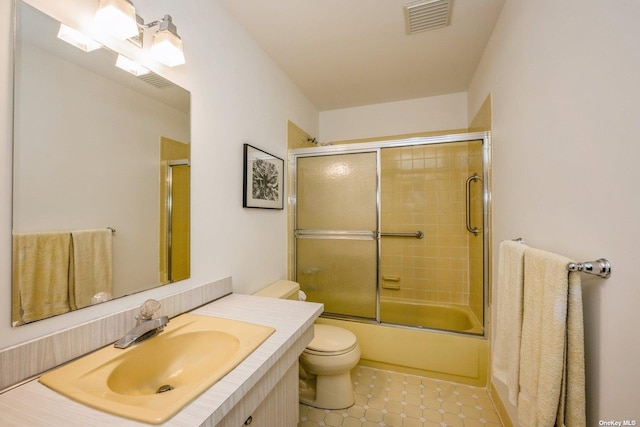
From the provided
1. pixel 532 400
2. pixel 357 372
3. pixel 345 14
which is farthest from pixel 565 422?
pixel 345 14

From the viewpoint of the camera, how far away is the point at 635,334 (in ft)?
2.22

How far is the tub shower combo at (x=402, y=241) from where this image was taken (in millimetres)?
2086

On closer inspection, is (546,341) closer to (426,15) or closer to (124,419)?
(124,419)

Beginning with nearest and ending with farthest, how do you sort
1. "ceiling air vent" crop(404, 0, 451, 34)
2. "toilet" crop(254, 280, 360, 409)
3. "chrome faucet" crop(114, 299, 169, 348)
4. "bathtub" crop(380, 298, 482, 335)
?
1. "chrome faucet" crop(114, 299, 169, 348)
2. "ceiling air vent" crop(404, 0, 451, 34)
3. "toilet" crop(254, 280, 360, 409)
4. "bathtub" crop(380, 298, 482, 335)

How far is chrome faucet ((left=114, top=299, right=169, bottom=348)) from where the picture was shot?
92 cm

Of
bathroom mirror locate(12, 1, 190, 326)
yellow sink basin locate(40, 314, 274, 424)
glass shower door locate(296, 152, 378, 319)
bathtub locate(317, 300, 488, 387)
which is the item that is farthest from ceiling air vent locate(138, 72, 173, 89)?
bathtub locate(317, 300, 488, 387)

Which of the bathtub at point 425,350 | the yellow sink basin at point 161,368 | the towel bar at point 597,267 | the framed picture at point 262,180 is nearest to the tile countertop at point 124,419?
the yellow sink basin at point 161,368

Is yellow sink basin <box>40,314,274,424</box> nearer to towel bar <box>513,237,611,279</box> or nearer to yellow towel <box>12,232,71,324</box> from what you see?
yellow towel <box>12,232,71,324</box>

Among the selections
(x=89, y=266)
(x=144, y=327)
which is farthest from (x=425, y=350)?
(x=89, y=266)

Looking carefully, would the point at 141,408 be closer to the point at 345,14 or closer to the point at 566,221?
the point at 566,221

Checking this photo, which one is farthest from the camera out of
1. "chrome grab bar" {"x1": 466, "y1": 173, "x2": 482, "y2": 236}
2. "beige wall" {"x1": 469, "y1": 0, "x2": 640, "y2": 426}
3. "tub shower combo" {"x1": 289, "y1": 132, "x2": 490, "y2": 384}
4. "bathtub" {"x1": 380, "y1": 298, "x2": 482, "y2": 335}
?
"bathtub" {"x1": 380, "y1": 298, "x2": 482, "y2": 335}

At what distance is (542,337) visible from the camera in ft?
2.85

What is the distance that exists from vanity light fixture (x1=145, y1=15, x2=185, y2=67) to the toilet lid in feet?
5.38

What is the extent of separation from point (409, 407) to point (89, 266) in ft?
6.36
